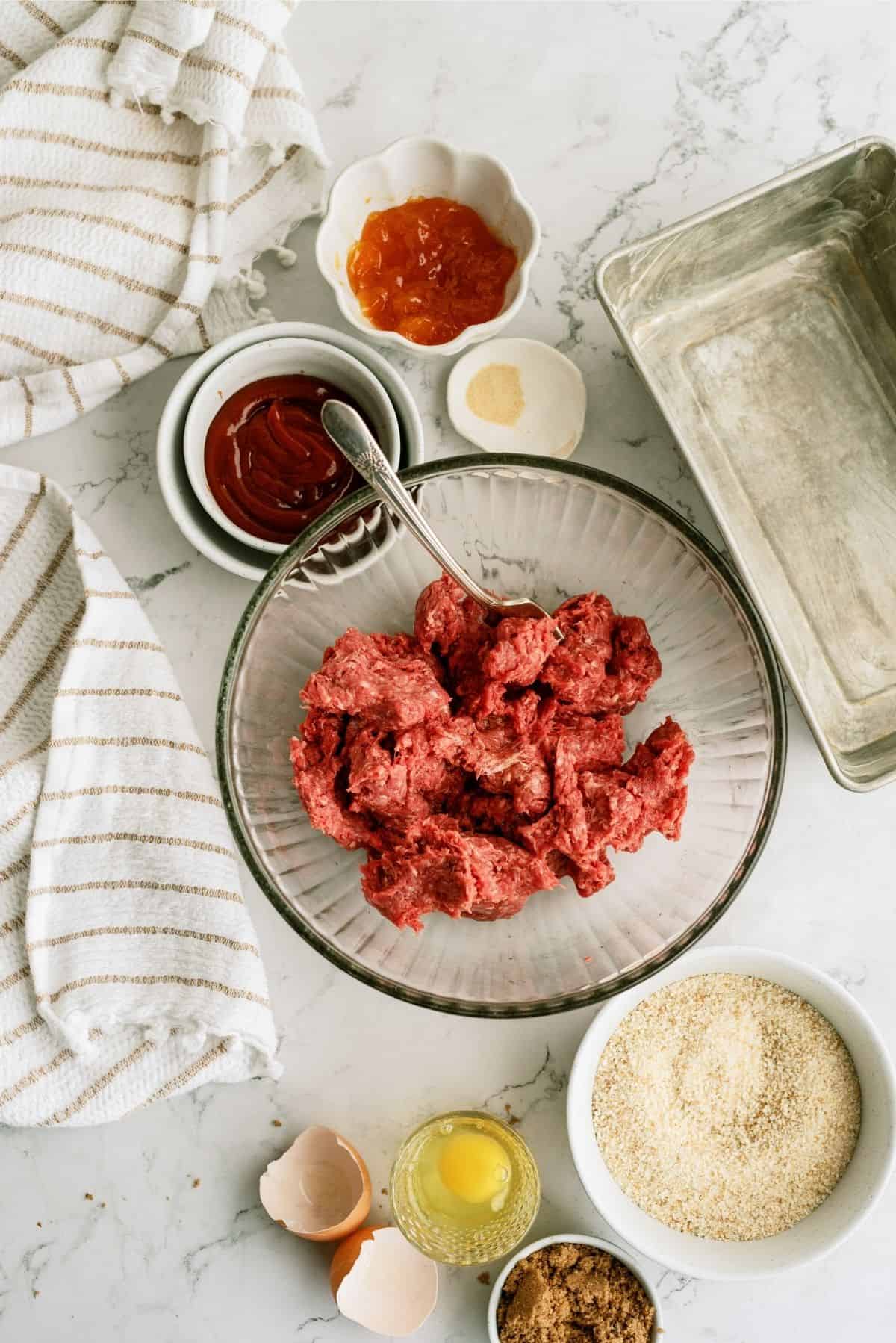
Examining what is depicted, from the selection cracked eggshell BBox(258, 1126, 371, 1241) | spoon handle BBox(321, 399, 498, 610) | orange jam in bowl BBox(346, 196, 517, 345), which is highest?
orange jam in bowl BBox(346, 196, 517, 345)

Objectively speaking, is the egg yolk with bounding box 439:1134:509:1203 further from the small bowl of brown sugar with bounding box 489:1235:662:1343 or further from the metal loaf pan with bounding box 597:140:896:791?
the metal loaf pan with bounding box 597:140:896:791

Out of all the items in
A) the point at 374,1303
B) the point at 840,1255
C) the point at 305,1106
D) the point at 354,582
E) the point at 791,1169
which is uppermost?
the point at 354,582

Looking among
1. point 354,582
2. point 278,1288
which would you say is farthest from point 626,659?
point 278,1288

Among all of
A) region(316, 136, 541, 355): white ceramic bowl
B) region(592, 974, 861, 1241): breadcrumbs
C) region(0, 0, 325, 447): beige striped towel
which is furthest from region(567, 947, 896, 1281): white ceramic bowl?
region(0, 0, 325, 447): beige striped towel

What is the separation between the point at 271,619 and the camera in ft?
7.28

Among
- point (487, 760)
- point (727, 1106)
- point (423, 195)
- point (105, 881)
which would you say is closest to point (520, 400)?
point (423, 195)

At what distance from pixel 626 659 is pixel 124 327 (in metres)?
1.38

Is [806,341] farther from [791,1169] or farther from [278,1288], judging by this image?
[278,1288]

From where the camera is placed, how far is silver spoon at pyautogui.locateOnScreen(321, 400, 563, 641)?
2.00 meters

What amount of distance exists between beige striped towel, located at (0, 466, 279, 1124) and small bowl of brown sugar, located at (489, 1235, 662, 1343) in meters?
0.73

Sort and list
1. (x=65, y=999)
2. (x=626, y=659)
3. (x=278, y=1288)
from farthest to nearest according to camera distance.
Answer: (x=278, y=1288), (x=65, y=999), (x=626, y=659)

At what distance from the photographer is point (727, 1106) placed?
2.41m

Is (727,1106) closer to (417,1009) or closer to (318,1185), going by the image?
(417,1009)

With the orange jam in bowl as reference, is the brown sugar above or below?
below
